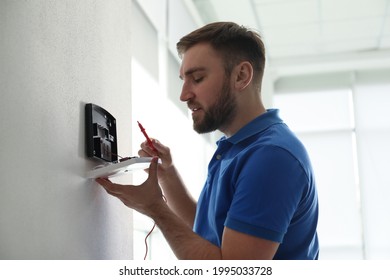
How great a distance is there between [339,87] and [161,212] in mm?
4529

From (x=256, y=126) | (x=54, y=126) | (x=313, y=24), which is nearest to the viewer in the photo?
(x=54, y=126)

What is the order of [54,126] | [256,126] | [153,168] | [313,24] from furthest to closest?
[313,24]
[256,126]
[153,168]
[54,126]

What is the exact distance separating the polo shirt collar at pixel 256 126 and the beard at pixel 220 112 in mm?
50

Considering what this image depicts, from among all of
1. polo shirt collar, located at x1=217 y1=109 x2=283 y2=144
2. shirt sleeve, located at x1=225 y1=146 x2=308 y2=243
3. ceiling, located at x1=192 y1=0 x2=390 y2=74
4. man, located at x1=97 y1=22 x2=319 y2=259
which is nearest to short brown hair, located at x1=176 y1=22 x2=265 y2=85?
man, located at x1=97 y1=22 x2=319 y2=259

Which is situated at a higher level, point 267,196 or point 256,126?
point 256,126

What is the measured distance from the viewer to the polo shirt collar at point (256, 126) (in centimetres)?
126

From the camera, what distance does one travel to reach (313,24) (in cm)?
412

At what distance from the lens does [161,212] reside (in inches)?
44.3

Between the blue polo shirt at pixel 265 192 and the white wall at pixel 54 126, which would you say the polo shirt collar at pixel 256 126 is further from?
the white wall at pixel 54 126

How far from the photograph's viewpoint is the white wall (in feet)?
2.63

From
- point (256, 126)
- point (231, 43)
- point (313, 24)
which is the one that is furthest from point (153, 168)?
point (313, 24)

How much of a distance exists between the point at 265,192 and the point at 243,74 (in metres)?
0.40

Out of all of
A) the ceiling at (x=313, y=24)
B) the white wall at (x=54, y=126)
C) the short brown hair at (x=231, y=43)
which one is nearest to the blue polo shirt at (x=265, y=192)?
the short brown hair at (x=231, y=43)

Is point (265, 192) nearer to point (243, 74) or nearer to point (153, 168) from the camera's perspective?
point (153, 168)
